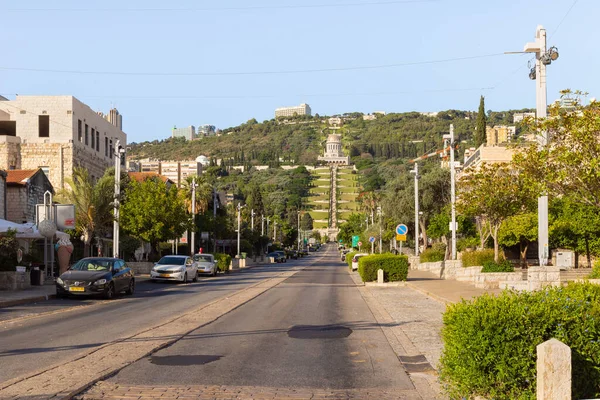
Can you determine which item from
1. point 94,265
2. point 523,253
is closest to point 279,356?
point 94,265

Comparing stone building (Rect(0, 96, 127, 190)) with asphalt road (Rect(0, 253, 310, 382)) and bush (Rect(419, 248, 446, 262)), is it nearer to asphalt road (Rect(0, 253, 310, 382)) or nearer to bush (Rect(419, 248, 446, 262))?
bush (Rect(419, 248, 446, 262))

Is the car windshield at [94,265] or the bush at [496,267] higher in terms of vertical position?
the car windshield at [94,265]

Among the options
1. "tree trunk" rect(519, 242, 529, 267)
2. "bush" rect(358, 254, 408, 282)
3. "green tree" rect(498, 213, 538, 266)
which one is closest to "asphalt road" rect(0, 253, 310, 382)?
"bush" rect(358, 254, 408, 282)

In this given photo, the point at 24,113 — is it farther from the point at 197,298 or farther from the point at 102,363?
the point at 102,363

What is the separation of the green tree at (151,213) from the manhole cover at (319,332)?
30.9 m

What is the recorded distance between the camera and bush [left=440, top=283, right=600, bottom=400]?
A: 22.7 feet

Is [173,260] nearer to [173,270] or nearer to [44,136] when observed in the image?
[173,270]

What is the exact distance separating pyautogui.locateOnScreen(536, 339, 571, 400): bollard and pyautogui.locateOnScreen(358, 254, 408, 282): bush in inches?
1130

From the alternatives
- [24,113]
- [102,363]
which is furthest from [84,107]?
[102,363]

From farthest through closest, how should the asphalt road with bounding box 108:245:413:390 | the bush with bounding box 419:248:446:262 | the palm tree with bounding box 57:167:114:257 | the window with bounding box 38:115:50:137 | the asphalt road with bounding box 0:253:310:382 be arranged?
1. the window with bounding box 38:115:50:137
2. the bush with bounding box 419:248:446:262
3. the palm tree with bounding box 57:167:114:257
4. the asphalt road with bounding box 0:253:310:382
5. the asphalt road with bounding box 108:245:413:390

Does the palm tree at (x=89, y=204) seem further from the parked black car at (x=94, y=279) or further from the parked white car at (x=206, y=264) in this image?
the parked black car at (x=94, y=279)

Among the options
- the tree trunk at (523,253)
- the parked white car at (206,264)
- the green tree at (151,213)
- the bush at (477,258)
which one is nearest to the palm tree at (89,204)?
the green tree at (151,213)

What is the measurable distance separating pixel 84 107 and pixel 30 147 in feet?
18.4

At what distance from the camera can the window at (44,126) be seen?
Answer: 5522 cm
